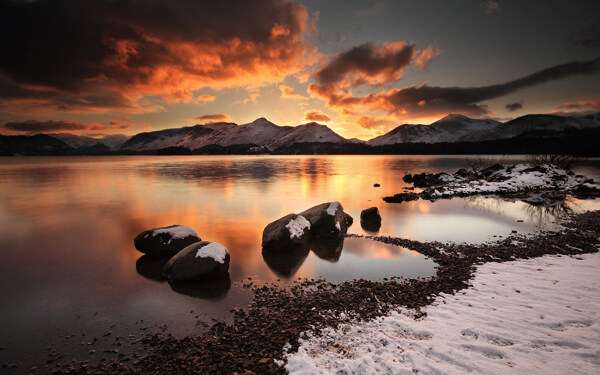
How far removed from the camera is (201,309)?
8797 mm

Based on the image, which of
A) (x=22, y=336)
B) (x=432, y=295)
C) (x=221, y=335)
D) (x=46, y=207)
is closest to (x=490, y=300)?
(x=432, y=295)

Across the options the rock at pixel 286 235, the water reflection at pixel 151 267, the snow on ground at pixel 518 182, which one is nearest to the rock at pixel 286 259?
the rock at pixel 286 235

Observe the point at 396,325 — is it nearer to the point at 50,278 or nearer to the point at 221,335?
the point at 221,335

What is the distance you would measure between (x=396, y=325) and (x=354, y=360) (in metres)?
1.84

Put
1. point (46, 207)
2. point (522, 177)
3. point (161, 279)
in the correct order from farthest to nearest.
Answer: point (522, 177) → point (46, 207) → point (161, 279)

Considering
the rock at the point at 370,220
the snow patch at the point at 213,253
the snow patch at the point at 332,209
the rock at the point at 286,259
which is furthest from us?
the rock at the point at 370,220

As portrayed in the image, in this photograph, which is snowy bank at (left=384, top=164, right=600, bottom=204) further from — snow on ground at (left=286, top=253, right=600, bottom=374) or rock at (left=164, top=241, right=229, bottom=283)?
rock at (left=164, top=241, right=229, bottom=283)

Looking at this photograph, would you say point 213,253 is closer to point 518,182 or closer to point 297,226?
point 297,226

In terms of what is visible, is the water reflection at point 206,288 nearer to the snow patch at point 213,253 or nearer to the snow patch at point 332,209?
the snow patch at point 213,253

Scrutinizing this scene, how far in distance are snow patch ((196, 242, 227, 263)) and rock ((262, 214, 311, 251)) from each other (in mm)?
3057

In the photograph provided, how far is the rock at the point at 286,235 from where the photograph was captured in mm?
13859

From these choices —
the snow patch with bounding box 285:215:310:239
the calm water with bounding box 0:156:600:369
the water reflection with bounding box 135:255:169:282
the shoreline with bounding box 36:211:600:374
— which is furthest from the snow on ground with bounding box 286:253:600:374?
the water reflection with bounding box 135:255:169:282

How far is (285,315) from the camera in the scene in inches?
317

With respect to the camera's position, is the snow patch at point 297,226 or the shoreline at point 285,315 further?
the snow patch at point 297,226
